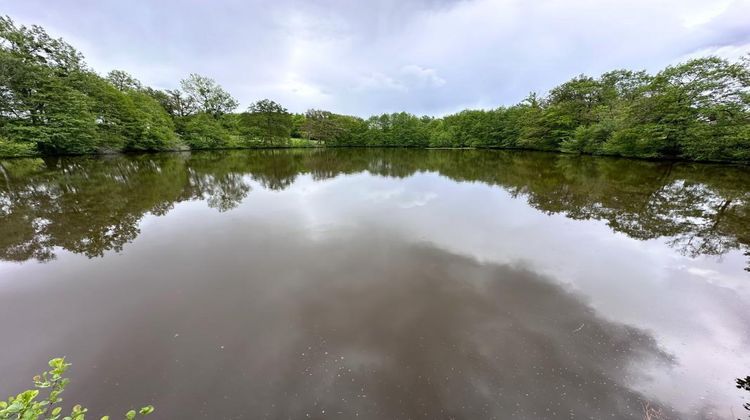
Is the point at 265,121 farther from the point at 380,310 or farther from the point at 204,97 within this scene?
the point at 380,310

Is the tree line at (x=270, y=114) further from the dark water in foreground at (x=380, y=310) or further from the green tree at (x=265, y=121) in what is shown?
the dark water in foreground at (x=380, y=310)

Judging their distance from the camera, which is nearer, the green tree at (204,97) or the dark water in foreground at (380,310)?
the dark water in foreground at (380,310)

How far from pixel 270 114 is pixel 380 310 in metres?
41.1

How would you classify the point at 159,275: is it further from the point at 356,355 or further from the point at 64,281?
the point at 356,355

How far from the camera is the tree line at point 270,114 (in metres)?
16.2

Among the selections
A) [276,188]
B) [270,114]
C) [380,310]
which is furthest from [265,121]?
[380,310]

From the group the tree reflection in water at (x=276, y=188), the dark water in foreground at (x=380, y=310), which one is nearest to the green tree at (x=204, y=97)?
the tree reflection in water at (x=276, y=188)

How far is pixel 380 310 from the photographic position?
11.4 ft

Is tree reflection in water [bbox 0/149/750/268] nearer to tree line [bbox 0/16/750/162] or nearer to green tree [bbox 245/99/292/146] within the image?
tree line [bbox 0/16/750/162]

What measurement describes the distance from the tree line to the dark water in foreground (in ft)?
49.5

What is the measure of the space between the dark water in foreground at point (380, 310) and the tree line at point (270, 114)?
593 inches

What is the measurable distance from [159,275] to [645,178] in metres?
18.2

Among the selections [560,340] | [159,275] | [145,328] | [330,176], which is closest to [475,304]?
[560,340]

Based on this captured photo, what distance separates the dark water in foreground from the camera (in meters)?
2.39
